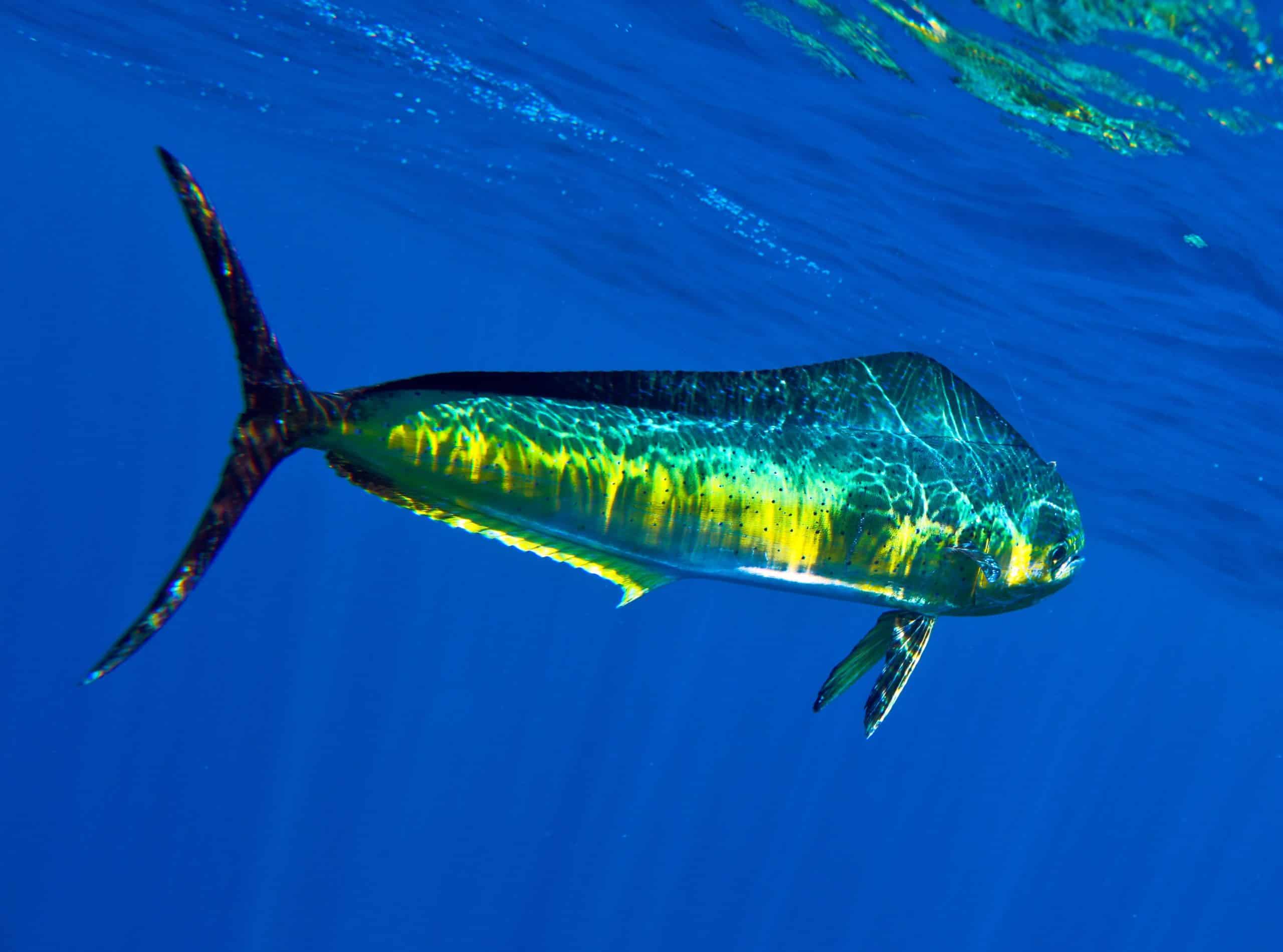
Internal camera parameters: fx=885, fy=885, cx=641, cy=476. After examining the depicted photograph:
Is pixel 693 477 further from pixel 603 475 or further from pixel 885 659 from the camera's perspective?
pixel 885 659

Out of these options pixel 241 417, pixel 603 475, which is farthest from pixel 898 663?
pixel 241 417

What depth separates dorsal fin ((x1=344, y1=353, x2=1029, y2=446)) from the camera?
147cm

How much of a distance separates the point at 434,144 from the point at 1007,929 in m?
87.5

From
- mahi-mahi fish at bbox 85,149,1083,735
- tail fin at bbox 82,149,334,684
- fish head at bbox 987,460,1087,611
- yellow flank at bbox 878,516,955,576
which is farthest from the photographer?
fish head at bbox 987,460,1087,611

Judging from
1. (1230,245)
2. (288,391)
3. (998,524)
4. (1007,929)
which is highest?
(1230,245)

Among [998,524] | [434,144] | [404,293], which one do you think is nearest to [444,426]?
[998,524]

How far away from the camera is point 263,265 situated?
79.1 m

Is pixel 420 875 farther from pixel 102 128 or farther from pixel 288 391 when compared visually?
pixel 288 391

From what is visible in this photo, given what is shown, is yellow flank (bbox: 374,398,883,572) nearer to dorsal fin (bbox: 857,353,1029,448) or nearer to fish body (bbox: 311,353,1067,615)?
fish body (bbox: 311,353,1067,615)

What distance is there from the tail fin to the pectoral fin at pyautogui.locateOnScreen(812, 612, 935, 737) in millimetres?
1156

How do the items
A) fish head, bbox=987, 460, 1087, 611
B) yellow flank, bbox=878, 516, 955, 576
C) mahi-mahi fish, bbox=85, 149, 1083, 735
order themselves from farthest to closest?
fish head, bbox=987, 460, 1087, 611
yellow flank, bbox=878, 516, 955, 576
mahi-mahi fish, bbox=85, 149, 1083, 735

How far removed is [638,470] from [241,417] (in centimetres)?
63

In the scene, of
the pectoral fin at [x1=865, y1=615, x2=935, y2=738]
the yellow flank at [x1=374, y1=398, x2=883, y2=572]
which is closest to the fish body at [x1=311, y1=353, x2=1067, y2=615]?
the yellow flank at [x1=374, y1=398, x2=883, y2=572]

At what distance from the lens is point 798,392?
166cm
